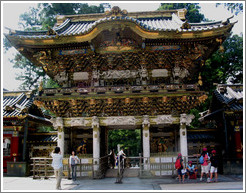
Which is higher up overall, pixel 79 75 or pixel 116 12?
pixel 116 12

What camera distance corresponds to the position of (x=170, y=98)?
12.0 metres

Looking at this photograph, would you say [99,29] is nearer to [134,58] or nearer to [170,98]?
[134,58]

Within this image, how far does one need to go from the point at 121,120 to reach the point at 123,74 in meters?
2.78

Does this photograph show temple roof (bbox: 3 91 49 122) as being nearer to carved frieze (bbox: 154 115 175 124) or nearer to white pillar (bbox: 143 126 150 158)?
white pillar (bbox: 143 126 150 158)

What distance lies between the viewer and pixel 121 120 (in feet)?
41.2

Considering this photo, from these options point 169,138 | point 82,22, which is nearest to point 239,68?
point 169,138

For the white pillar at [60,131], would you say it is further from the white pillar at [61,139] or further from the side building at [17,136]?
the side building at [17,136]

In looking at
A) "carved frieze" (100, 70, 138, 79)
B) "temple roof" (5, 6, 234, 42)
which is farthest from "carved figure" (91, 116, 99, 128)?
"temple roof" (5, 6, 234, 42)

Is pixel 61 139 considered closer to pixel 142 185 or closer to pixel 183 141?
pixel 142 185

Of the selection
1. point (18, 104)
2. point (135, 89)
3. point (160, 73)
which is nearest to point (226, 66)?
point (160, 73)

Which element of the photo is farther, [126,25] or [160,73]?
[160,73]

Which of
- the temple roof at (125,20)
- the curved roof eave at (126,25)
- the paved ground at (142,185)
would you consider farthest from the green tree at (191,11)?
the paved ground at (142,185)

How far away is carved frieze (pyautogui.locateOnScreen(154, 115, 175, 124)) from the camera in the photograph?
1245cm

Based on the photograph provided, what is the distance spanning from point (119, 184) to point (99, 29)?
25.1ft
